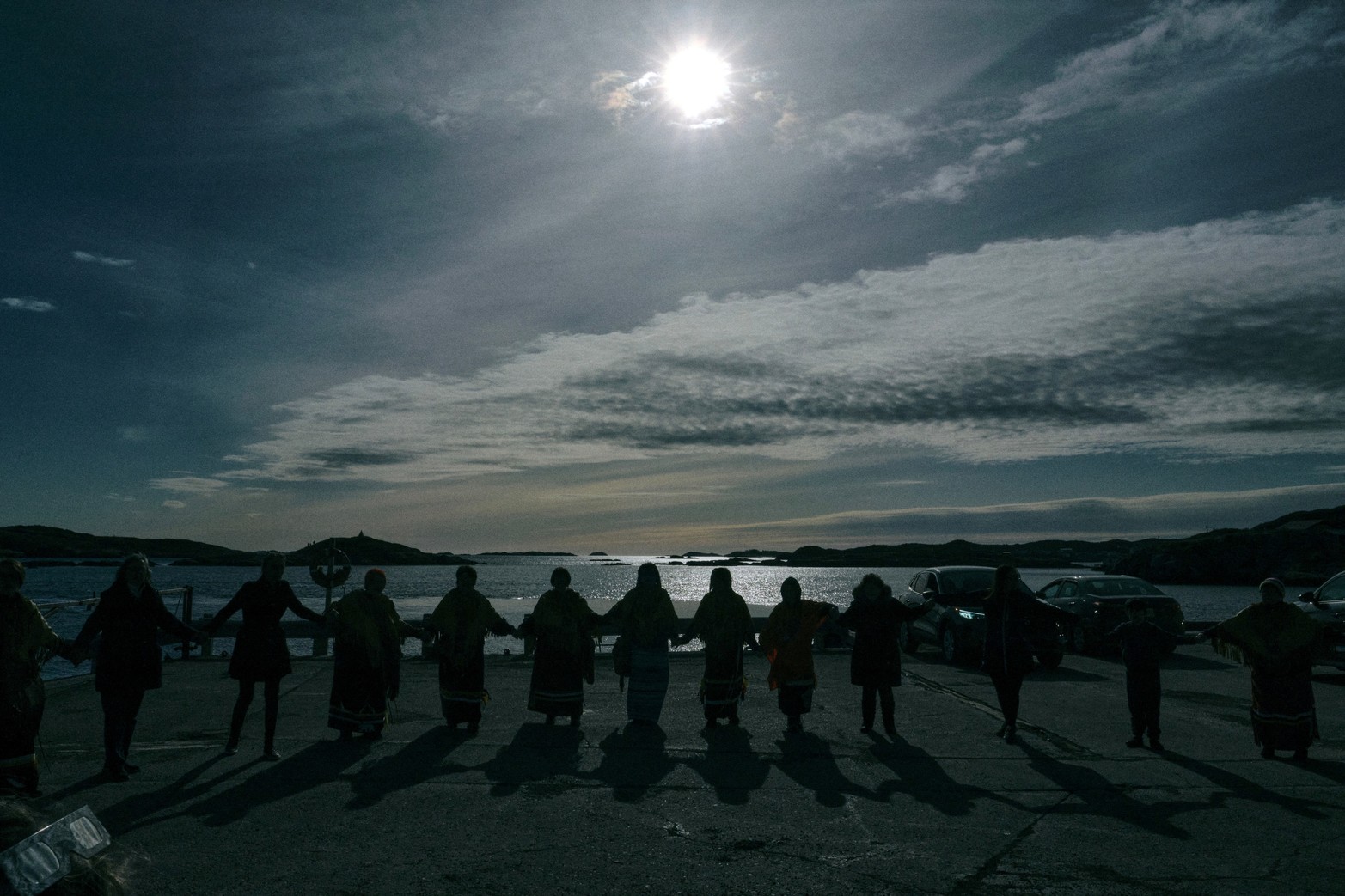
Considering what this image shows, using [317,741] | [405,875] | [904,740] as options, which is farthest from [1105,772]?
[317,741]

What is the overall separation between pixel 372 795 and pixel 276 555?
8.33ft

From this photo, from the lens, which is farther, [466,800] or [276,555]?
[276,555]

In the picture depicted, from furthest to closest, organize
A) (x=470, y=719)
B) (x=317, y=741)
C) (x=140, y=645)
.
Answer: (x=470, y=719), (x=317, y=741), (x=140, y=645)

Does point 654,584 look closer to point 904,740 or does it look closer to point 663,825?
point 904,740

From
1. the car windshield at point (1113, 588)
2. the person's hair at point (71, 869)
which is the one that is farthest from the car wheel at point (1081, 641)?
the person's hair at point (71, 869)

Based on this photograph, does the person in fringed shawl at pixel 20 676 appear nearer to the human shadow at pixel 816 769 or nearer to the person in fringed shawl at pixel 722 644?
the human shadow at pixel 816 769

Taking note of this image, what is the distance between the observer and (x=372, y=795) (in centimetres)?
711

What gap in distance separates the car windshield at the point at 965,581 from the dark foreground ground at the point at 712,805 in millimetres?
7119

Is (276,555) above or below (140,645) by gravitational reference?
above

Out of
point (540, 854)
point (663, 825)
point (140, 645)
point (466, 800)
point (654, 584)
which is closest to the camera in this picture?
point (540, 854)

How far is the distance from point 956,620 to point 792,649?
767 cm

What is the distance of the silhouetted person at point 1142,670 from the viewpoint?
9.41 metres

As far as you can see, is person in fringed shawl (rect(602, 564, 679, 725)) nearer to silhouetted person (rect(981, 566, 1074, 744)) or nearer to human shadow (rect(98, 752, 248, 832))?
silhouetted person (rect(981, 566, 1074, 744))

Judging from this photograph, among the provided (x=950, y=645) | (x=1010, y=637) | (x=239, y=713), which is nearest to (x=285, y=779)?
(x=239, y=713)
